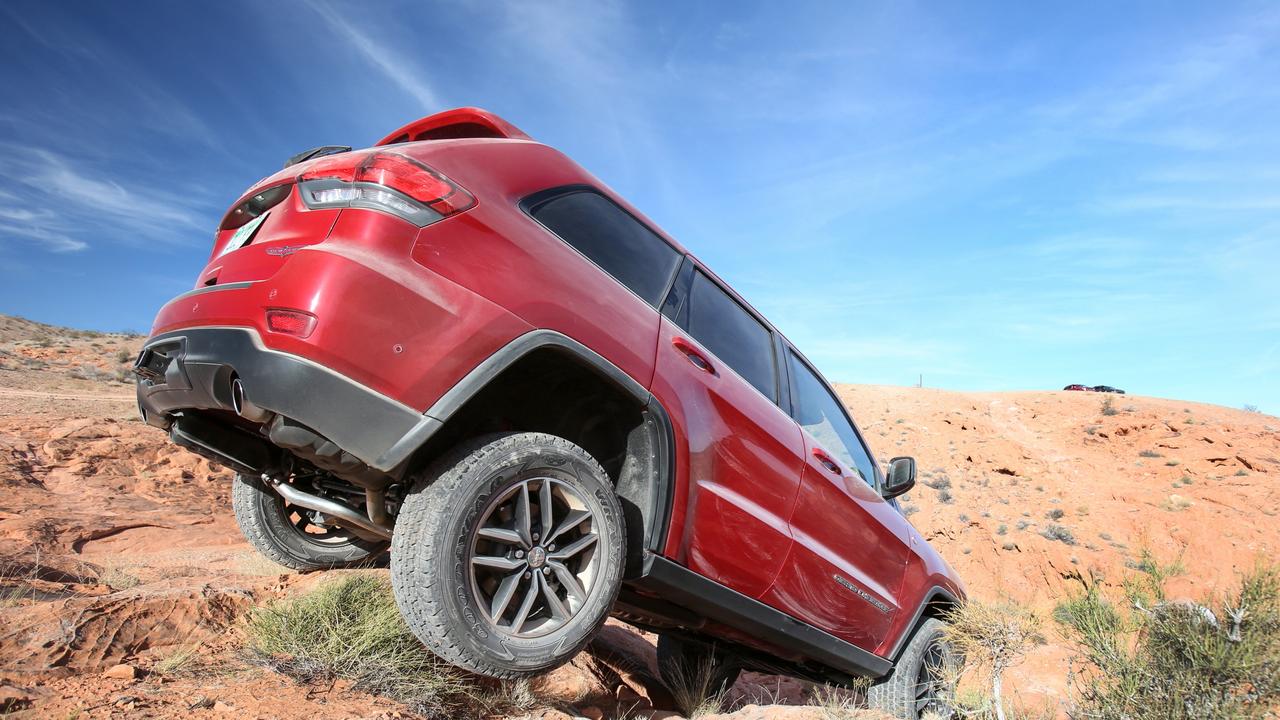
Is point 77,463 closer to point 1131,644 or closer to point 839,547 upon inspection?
point 839,547

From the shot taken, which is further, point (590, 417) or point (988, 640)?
point (988, 640)

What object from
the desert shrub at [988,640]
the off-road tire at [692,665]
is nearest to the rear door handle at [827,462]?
the desert shrub at [988,640]

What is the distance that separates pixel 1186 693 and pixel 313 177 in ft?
11.2

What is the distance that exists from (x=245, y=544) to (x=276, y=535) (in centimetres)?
390

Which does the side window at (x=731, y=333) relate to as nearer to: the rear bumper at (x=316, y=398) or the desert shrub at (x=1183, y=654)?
the rear bumper at (x=316, y=398)

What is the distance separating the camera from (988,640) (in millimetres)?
3881

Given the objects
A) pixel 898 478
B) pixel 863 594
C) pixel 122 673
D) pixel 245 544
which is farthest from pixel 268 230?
pixel 245 544

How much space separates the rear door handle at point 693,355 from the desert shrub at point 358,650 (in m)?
1.46

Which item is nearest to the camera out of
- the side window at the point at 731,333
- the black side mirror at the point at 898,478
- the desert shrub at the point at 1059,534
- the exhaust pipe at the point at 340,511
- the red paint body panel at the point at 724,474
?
the exhaust pipe at the point at 340,511

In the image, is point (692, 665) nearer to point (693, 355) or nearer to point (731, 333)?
point (731, 333)

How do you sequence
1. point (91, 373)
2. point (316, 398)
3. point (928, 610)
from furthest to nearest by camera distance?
point (91, 373) < point (928, 610) < point (316, 398)

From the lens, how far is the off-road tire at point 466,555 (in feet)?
6.46

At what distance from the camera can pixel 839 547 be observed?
3.42 metres

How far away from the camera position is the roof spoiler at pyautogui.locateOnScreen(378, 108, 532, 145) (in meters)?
2.72
